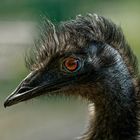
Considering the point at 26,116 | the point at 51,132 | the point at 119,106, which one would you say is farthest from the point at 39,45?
the point at 26,116

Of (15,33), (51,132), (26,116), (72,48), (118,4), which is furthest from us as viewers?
(118,4)

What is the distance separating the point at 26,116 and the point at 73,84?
6.69 metres

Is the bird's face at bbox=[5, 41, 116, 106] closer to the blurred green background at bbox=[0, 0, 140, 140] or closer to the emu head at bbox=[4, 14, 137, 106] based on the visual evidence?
the emu head at bbox=[4, 14, 137, 106]

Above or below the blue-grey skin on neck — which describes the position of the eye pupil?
above

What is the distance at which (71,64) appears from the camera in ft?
21.2

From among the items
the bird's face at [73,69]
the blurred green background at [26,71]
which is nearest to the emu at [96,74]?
the bird's face at [73,69]

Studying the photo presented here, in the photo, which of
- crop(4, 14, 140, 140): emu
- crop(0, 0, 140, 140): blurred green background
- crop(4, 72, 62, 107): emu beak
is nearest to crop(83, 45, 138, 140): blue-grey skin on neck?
crop(4, 14, 140, 140): emu

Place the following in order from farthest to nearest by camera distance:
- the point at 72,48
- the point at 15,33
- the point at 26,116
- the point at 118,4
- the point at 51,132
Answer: the point at 118,4
the point at 15,33
the point at 26,116
the point at 51,132
the point at 72,48

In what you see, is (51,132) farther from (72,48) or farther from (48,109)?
(72,48)

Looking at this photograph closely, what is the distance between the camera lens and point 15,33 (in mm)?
15617

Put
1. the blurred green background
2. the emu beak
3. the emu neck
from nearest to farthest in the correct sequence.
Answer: the emu beak → the emu neck → the blurred green background

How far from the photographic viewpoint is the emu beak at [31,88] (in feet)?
20.7

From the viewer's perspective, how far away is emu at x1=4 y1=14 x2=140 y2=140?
253 inches

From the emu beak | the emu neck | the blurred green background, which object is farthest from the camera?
the blurred green background
